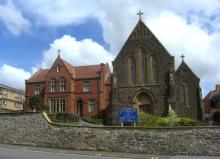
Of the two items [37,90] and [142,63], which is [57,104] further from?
[142,63]

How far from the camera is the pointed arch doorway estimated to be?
6012 centimetres

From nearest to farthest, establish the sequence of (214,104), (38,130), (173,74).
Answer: (38,130)
(214,104)
(173,74)

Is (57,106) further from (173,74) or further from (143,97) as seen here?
(173,74)

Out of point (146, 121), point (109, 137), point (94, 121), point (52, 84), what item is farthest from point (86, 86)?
point (109, 137)

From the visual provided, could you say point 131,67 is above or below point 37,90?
above

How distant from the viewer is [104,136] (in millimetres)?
30422

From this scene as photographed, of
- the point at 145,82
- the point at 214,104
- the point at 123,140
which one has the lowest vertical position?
the point at 123,140

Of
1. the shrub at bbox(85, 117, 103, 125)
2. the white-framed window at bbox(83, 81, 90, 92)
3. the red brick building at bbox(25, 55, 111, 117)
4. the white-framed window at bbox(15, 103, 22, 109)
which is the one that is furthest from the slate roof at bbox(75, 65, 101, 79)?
the white-framed window at bbox(15, 103, 22, 109)

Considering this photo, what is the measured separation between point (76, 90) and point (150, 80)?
14784 mm

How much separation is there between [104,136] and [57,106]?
38.9m

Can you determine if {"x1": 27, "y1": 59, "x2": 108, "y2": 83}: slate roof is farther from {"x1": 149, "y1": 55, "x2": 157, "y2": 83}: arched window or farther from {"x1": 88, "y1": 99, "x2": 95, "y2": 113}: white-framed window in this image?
{"x1": 149, "y1": 55, "x2": 157, "y2": 83}: arched window

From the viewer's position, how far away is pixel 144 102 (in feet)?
200

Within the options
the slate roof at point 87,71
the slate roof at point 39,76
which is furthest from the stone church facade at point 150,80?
the slate roof at point 39,76

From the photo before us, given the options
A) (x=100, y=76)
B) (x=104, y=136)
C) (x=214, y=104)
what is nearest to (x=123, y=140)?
(x=104, y=136)
